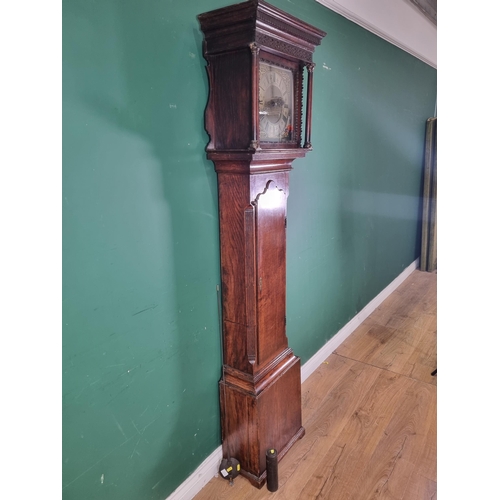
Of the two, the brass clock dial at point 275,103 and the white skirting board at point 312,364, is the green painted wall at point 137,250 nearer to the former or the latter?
the white skirting board at point 312,364

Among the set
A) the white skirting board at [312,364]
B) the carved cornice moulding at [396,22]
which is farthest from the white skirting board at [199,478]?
the carved cornice moulding at [396,22]

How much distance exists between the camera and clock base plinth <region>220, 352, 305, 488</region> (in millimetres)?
1731

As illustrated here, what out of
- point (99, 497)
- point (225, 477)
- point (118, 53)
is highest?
point (118, 53)

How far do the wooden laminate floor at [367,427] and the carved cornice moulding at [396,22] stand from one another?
216 cm

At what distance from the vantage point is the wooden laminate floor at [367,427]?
1773mm

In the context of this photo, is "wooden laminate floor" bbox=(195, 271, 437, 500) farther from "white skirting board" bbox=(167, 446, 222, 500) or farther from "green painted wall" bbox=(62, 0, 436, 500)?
"green painted wall" bbox=(62, 0, 436, 500)

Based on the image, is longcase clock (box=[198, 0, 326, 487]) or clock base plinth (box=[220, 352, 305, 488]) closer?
longcase clock (box=[198, 0, 326, 487])

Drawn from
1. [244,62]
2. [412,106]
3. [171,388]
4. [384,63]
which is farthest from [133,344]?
[412,106]

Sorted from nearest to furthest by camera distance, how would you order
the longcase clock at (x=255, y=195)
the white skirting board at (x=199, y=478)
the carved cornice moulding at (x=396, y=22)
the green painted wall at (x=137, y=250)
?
the green painted wall at (x=137, y=250)
the longcase clock at (x=255, y=195)
the white skirting board at (x=199, y=478)
the carved cornice moulding at (x=396, y=22)

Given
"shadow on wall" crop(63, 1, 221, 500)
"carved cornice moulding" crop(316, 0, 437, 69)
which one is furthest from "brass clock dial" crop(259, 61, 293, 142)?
"carved cornice moulding" crop(316, 0, 437, 69)

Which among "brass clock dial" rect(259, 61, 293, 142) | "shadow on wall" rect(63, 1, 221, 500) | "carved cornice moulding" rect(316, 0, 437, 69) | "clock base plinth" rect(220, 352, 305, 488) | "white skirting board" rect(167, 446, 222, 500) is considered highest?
"carved cornice moulding" rect(316, 0, 437, 69)

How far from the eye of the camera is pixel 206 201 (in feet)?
5.33
